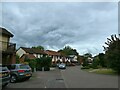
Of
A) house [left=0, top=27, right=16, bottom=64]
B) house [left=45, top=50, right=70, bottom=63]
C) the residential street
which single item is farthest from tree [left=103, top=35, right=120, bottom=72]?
house [left=45, top=50, right=70, bottom=63]

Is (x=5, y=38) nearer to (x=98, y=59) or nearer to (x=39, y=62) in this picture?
(x=39, y=62)

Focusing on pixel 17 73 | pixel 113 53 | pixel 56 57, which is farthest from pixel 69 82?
pixel 56 57

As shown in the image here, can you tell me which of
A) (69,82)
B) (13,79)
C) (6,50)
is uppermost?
(6,50)

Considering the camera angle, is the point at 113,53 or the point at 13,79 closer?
the point at 13,79

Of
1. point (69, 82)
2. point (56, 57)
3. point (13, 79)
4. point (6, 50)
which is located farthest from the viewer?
point (56, 57)

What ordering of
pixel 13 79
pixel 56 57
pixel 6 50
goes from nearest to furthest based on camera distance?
pixel 13 79
pixel 6 50
pixel 56 57

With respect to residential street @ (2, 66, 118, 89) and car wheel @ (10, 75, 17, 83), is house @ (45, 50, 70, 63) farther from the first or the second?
car wheel @ (10, 75, 17, 83)

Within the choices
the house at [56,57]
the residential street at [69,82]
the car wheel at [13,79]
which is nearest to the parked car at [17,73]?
the car wheel at [13,79]

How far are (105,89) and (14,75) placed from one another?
8.49m

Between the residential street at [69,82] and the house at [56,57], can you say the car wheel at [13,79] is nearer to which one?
the residential street at [69,82]

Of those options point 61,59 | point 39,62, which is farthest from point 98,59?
point 61,59

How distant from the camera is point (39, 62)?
49344mm

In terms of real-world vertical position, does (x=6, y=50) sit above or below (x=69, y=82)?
above

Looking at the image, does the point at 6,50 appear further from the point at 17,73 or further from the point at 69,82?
the point at 69,82
